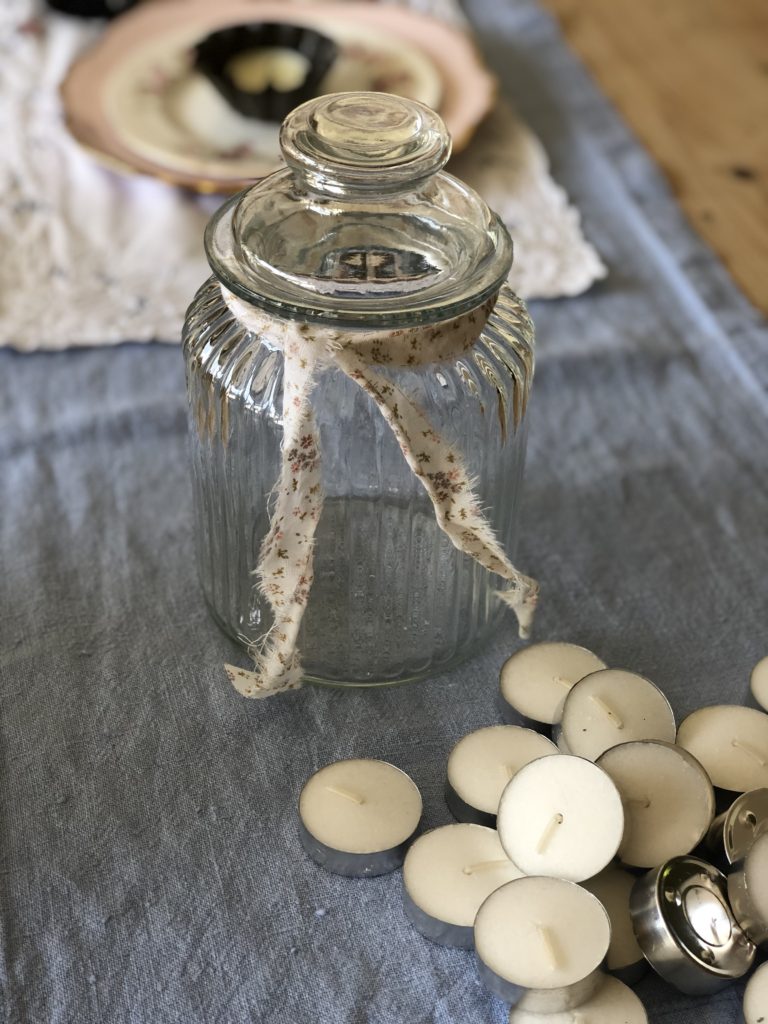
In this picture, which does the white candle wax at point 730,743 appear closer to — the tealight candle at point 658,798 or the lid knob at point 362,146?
the tealight candle at point 658,798

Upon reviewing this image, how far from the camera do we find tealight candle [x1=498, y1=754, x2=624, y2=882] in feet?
1.70

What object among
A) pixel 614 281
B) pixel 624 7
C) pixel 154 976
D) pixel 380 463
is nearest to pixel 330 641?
pixel 380 463

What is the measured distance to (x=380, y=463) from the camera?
0.65m

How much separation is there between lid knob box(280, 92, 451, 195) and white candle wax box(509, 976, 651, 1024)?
36 cm

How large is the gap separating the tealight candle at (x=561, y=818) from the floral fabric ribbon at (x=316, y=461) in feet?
0.39

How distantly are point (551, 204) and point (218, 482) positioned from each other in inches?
19.4

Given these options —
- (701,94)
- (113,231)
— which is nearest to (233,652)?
(113,231)

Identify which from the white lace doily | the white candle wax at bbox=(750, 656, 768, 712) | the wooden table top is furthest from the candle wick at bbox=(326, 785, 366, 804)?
the wooden table top

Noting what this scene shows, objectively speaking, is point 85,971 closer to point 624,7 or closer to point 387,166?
point 387,166

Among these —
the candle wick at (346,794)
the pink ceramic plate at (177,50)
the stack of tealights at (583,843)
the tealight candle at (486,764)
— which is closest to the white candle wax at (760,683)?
the stack of tealights at (583,843)

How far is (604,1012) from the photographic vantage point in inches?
19.4

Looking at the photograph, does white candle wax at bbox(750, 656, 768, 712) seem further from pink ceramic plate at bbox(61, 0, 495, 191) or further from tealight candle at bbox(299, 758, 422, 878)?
pink ceramic plate at bbox(61, 0, 495, 191)

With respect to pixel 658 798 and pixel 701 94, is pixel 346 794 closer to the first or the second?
pixel 658 798

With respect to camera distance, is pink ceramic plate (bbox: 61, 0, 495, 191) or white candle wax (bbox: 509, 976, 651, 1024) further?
pink ceramic plate (bbox: 61, 0, 495, 191)
